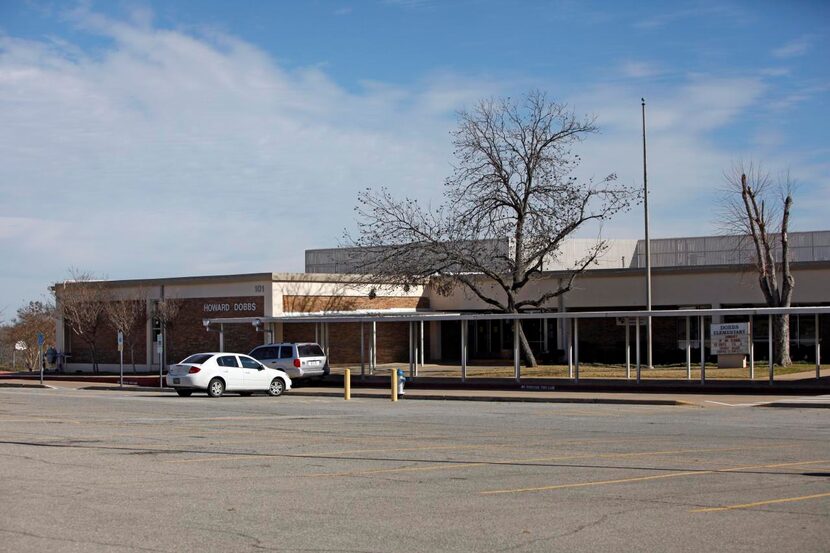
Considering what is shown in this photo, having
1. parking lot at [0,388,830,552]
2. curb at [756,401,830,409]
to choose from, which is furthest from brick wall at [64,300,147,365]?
curb at [756,401,830,409]

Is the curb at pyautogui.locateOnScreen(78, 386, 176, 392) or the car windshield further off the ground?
the car windshield

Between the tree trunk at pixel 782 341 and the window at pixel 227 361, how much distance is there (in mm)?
24014

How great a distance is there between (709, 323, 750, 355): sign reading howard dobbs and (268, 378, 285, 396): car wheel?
16.4m

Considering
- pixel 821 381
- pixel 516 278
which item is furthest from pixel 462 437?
pixel 516 278

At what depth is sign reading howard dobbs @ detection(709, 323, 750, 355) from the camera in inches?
1501

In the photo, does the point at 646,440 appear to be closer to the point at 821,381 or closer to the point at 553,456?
the point at 553,456

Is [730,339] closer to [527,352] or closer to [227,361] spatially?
[527,352]

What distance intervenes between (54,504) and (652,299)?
1707 inches

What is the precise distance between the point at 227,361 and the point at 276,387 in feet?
6.85

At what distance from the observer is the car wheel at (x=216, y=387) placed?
3416 centimetres

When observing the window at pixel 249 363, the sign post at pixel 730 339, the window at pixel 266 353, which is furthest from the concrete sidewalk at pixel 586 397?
the sign post at pixel 730 339

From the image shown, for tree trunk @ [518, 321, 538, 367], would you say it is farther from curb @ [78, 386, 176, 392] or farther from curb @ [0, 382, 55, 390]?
curb @ [0, 382, 55, 390]

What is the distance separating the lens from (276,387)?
3566 cm

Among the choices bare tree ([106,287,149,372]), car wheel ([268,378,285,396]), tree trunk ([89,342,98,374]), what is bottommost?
car wheel ([268,378,285,396])
